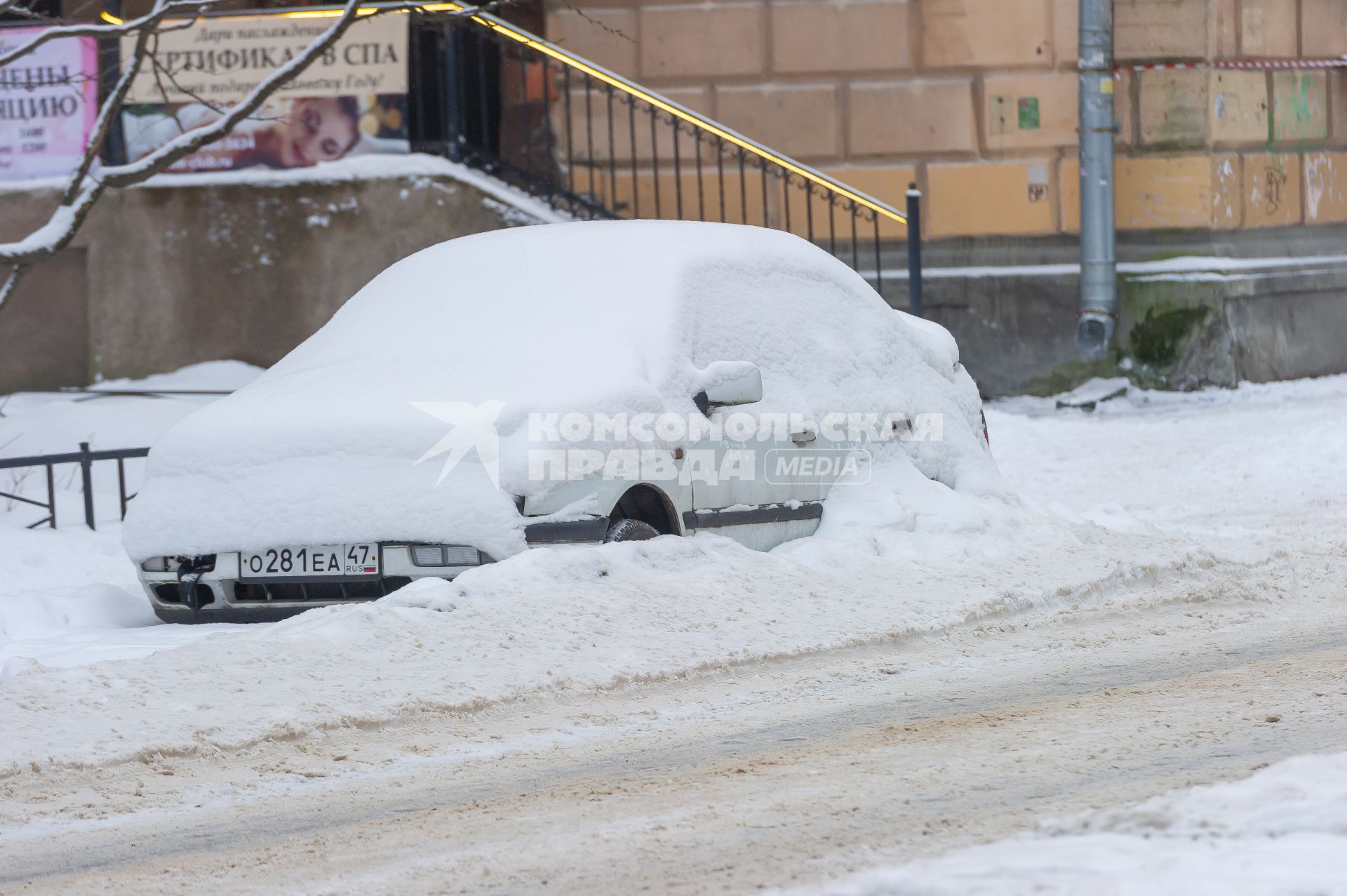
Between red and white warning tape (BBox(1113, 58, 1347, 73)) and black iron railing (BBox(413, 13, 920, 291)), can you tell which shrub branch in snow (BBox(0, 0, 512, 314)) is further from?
red and white warning tape (BBox(1113, 58, 1347, 73))

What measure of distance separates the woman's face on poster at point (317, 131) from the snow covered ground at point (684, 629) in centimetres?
439

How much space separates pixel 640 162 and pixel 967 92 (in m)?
2.92

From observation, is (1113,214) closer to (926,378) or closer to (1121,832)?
(926,378)

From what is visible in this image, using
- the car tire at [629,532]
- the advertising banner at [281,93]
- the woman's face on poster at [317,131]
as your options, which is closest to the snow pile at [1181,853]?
the car tire at [629,532]

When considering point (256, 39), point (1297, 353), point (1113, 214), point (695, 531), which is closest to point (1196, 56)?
point (1113, 214)

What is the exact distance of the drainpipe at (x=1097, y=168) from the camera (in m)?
15.2

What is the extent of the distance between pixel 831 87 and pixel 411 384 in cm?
965

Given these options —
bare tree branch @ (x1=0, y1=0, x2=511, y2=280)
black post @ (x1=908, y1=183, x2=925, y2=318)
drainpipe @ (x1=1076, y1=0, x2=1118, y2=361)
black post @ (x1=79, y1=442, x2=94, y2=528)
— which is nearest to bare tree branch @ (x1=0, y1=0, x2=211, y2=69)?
bare tree branch @ (x1=0, y1=0, x2=511, y2=280)

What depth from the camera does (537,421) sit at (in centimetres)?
639

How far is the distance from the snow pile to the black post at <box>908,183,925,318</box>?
10.8 m

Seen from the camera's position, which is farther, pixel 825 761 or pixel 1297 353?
pixel 1297 353

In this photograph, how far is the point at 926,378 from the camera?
8.58 meters

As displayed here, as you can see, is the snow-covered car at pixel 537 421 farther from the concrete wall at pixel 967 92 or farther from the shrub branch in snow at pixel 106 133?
the concrete wall at pixel 967 92

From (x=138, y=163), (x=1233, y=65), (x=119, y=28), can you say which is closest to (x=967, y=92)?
(x=1233, y=65)
